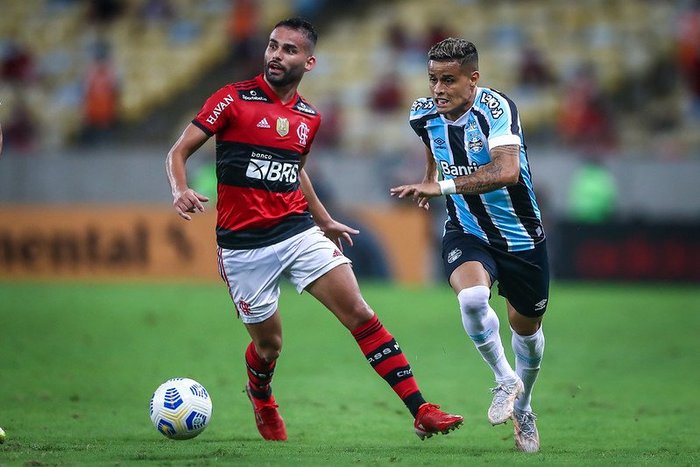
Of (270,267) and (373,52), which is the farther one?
(373,52)

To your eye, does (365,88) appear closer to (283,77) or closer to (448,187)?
(283,77)

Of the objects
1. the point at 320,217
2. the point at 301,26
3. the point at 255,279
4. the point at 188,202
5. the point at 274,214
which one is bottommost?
the point at 255,279

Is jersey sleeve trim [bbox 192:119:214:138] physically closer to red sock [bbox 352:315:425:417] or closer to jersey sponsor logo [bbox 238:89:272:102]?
jersey sponsor logo [bbox 238:89:272:102]

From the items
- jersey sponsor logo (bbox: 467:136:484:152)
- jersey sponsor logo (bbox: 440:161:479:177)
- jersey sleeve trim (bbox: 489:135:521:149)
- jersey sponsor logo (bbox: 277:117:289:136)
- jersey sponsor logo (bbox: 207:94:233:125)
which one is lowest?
jersey sponsor logo (bbox: 440:161:479:177)

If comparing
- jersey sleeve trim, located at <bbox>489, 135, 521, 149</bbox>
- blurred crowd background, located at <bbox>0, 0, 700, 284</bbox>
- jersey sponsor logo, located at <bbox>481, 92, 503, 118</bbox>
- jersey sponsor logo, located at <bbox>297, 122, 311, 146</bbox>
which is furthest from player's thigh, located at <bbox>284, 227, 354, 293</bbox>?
blurred crowd background, located at <bbox>0, 0, 700, 284</bbox>

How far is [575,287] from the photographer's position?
2009 cm

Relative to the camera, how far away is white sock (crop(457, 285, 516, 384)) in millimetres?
7172

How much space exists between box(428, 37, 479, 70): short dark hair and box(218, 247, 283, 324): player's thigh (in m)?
1.60

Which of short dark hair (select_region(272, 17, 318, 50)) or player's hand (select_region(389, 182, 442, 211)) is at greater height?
short dark hair (select_region(272, 17, 318, 50))

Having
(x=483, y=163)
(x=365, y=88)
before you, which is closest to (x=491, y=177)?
(x=483, y=163)

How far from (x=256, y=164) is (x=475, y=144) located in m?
1.37

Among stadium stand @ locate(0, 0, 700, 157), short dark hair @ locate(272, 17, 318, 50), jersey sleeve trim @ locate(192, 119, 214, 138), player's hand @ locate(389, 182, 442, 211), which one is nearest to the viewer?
player's hand @ locate(389, 182, 442, 211)

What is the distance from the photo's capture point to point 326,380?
1084 cm

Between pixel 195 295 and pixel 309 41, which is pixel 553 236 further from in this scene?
pixel 309 41
